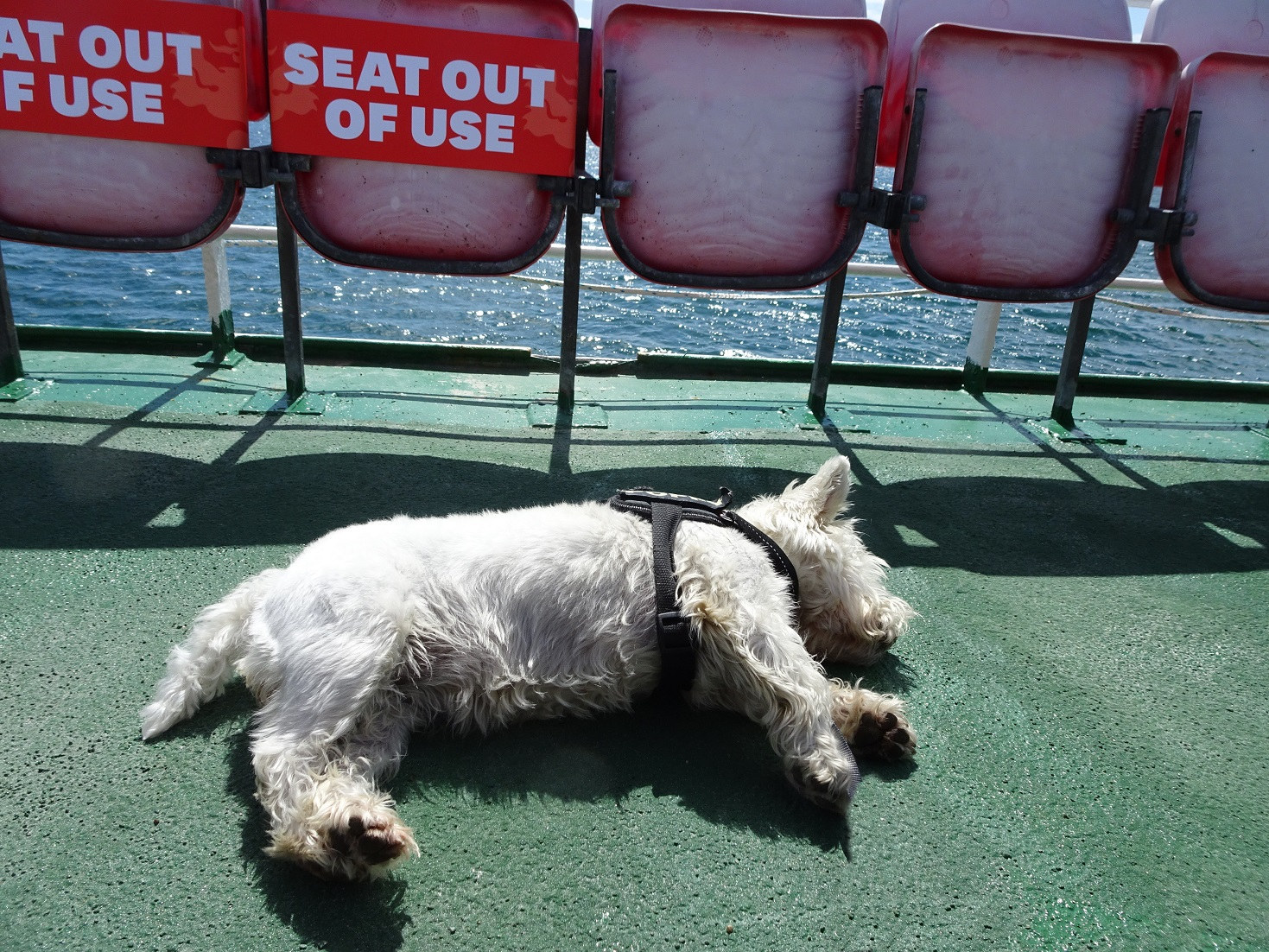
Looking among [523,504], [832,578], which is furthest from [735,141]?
[832,578]

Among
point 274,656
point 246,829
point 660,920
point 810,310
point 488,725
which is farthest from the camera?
point 810,310

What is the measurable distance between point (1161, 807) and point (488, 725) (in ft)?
5.73

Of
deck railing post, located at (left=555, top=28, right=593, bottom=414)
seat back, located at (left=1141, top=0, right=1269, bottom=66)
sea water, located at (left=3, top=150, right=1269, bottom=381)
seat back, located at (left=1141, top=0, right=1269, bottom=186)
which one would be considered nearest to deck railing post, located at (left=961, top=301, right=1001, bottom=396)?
seat back, located at (left=1141, top=0, right=1269, bottom=186)

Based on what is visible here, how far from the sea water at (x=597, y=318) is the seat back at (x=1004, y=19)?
5867 millimetres

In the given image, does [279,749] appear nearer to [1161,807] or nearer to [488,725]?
[488,725]

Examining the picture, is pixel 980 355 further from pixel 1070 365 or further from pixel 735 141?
pixel 735 141

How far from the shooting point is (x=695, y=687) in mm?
2324

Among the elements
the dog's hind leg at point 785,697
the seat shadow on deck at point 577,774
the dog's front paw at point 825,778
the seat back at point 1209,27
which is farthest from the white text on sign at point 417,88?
the seat back at point 1209,27

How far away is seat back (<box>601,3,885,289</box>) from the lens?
3924 mm

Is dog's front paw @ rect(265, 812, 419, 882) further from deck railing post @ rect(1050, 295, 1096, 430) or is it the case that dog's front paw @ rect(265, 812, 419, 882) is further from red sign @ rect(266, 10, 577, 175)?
deck railing post @ rect(1050, 295, 1096, 430)

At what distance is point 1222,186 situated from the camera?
4301 mm

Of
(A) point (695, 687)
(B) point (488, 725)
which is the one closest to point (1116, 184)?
(A) point (695, 687)

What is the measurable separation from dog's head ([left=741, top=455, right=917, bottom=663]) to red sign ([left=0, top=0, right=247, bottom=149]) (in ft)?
10.1

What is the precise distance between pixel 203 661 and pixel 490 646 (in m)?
0.75
